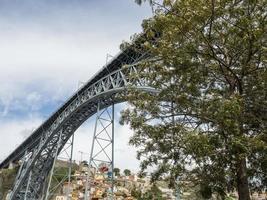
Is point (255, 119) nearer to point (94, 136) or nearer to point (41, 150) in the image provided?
point (94, 136)

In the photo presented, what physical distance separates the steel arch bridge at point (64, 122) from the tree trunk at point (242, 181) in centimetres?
1369

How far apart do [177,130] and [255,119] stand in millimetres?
1944

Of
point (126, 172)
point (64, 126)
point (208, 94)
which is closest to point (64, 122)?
point (64, 126)

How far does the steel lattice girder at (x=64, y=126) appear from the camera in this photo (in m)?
30.6

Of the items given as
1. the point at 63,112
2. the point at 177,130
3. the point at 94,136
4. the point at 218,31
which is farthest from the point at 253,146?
the point at 63,112

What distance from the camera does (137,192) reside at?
12.6 meters

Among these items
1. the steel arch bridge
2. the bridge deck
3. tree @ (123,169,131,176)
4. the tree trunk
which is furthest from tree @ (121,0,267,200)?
tree @ (123,169,131,176)

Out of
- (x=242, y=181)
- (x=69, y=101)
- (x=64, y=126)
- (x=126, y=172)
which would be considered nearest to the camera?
(x=242, y=181)

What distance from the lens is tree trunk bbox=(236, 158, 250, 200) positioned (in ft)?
33.1

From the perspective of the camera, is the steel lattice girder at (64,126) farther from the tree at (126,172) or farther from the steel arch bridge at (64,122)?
the tree at (126,172)

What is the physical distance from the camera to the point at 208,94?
11094mm

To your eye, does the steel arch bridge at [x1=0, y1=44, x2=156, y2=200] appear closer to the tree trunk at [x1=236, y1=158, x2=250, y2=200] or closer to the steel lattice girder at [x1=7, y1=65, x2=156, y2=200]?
the steel lattice girder at [x1=7, y1=65, x2=156, y2=200]

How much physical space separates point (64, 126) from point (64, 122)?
1.28m

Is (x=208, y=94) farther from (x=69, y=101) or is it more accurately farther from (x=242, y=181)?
(x=69, y=101)
